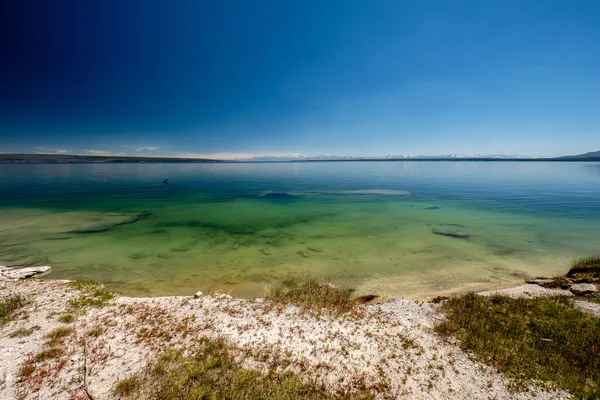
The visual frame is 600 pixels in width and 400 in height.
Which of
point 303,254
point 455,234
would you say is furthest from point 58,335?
point 455,234

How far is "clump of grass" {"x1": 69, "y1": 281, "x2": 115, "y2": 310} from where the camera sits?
11.8 meters

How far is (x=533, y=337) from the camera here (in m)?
9.59

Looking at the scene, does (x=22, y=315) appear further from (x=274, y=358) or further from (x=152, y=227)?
(x=152, y=227)

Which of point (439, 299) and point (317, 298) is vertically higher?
point (317, 298)

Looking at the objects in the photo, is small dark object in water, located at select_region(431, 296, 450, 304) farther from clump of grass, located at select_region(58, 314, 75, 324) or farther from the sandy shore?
clump of grass, located at select_region(58, 314, 75, 324)

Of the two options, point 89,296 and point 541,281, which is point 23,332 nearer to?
point 89,296

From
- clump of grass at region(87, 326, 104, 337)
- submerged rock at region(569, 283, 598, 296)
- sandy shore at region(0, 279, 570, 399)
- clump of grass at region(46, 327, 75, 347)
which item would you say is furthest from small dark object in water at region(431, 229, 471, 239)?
clump of grass at region(46, 327, 75, 347)

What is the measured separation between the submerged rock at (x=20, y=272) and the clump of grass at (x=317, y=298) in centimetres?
1584

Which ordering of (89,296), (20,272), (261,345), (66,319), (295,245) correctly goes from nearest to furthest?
(261,345), (66,319), (89,296), (20,272), (295,245)

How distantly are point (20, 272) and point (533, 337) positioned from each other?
1100 inches

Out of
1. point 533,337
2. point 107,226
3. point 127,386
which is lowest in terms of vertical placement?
point 533,337

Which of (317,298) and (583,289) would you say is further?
(583,289)

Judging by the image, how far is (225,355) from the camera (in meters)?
8.58

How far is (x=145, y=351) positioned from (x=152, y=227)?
24.1 metres
